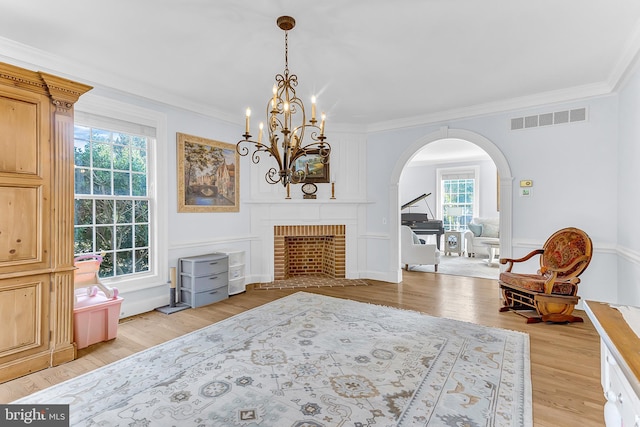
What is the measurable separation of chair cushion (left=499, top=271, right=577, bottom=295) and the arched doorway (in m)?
0.66

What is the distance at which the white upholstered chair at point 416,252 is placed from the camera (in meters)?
6.23

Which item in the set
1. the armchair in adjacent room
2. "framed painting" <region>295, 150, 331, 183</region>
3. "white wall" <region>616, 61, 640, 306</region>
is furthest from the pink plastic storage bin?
the armchair in adjacent room

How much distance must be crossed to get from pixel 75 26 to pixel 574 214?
5.69 meters

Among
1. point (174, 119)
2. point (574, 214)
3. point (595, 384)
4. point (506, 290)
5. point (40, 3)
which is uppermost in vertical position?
point (40, 3)

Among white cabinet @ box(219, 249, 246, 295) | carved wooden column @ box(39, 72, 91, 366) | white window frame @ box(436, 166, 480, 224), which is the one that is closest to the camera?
carved wooden column @ box(39, 72, 91, 366)

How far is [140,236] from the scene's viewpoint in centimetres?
397

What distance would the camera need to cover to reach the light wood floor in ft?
6.85

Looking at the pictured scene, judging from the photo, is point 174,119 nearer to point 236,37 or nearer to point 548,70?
point 236,37

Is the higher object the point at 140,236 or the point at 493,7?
the point at 493,7

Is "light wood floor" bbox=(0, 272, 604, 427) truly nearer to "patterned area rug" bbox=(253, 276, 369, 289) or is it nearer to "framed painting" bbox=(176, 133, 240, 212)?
"patterned area rug" bbox=(253, 276, 369, 289)

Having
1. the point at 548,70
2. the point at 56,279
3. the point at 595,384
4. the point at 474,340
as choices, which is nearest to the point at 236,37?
the point at 56,279

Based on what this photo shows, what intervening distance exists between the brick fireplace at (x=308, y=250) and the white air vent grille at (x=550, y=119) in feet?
10.1

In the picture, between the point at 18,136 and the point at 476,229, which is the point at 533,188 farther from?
the point at 18,136

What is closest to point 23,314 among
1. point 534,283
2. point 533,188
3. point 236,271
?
point 236,271
